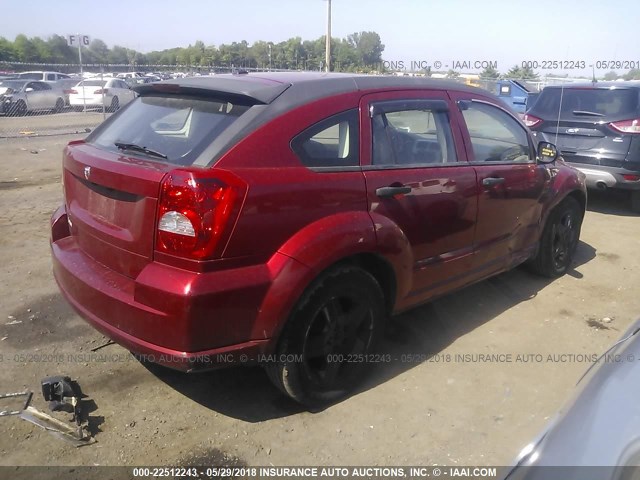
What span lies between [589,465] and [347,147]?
2055mm

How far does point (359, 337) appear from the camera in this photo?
326 centimetres

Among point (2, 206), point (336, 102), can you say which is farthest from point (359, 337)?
point (2, 206)

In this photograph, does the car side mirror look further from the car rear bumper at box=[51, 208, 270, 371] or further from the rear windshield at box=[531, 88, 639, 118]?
the rear windshield at box=[531, 88, 639, 118]

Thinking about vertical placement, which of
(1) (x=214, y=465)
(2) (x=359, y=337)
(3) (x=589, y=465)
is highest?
(3) (x=589, y=465)

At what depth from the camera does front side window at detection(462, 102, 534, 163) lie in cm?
393

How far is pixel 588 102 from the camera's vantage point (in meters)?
7.69

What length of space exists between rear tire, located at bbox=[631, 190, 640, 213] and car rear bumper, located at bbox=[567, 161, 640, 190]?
1.66ft

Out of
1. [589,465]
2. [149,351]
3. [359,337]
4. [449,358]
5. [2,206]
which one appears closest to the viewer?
[589,465]

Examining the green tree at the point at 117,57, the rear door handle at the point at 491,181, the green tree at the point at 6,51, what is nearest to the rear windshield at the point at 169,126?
the rear door handle at the point at 491,181

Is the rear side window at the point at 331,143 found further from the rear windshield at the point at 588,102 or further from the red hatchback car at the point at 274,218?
the rear windshield at the point at 588,102

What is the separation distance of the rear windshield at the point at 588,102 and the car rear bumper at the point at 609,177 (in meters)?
0.73

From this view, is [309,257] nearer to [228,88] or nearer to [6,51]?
[228,88]

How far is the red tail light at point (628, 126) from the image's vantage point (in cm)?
715

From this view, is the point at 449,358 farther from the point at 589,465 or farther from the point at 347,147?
the point at 589,465
